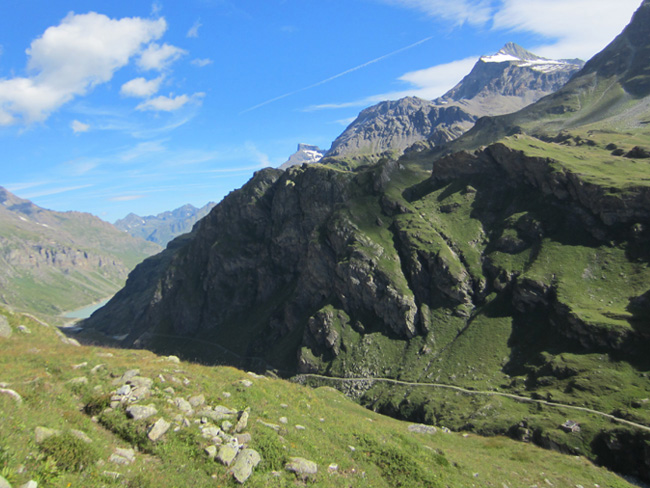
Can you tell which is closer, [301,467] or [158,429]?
[158,429]

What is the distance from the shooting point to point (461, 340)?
112688 mm

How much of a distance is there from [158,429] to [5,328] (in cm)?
3689

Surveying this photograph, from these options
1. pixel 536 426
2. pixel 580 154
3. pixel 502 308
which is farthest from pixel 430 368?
pixel 580 154

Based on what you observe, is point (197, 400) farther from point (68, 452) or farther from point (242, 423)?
point (68, 452)

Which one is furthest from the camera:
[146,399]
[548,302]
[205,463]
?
[548,302]

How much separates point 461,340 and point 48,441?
116336 mm

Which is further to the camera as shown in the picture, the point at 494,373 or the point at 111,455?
the point at 494,373

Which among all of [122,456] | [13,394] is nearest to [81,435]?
[122,456]

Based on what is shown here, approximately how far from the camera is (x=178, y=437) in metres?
17.5

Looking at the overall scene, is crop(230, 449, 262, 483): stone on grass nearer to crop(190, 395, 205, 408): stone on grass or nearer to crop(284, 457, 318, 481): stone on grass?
crop(284, 457, 318, 481): stone on grass

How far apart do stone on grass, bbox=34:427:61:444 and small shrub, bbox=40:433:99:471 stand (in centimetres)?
21

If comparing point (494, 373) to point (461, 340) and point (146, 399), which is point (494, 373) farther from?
point (146, 399)

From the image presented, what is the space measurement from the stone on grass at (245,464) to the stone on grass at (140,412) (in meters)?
5.40

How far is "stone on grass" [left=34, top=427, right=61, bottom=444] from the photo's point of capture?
43.2ft
